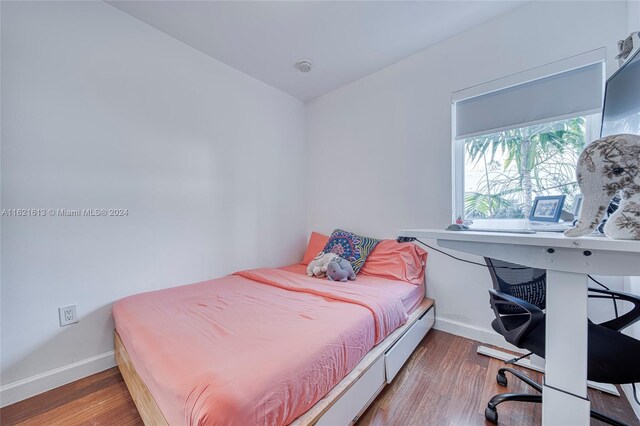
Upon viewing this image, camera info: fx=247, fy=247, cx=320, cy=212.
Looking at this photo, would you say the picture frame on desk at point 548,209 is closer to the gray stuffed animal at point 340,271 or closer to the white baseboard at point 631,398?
the white baseboard at point 631,398

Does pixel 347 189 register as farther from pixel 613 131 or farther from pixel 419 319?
pixel 613 131

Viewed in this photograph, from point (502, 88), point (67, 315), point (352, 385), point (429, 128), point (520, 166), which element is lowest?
point (352, 385)

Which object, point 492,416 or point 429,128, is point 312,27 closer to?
point 429,128

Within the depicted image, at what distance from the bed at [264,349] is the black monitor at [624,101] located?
1.44m

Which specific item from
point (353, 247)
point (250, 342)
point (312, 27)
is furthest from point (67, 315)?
point (312, 27)

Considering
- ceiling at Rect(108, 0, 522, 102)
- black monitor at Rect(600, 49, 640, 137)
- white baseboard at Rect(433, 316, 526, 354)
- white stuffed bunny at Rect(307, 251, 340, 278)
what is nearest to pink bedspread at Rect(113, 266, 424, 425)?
white stuffed bunny at Rect(307, 251, 340, 278)

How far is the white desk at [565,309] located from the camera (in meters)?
0.75

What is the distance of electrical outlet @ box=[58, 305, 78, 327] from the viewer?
157 cm

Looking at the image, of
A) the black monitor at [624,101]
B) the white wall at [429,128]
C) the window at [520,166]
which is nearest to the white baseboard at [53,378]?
the white wall at [429,128]

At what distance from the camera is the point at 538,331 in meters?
1.20

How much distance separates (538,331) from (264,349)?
1302 mm

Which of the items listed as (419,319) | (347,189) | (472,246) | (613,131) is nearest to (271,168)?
(347,189)

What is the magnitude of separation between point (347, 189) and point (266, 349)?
2079 millimetres

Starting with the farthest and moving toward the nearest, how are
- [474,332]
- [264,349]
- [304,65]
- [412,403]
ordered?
[304,65]
[474,332]
[412,403]
[264,349]
